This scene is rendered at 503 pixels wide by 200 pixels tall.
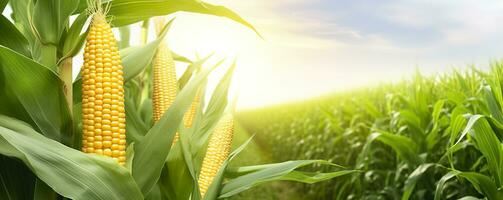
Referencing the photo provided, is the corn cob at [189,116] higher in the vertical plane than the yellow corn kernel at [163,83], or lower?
lower

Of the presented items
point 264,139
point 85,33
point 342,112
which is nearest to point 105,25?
point 85,33

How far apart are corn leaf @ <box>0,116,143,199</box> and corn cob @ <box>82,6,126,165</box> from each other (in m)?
0.04

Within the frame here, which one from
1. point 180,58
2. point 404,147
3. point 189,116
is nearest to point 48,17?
point 189,116

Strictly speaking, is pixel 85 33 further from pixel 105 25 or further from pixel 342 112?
pixel 342 112

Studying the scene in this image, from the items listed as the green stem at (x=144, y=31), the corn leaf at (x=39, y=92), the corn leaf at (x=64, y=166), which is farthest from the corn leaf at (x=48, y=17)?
the green stem at (x=144, y=31)

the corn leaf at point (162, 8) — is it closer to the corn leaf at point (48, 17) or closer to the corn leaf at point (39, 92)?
the corn leaf at point (48, 17)

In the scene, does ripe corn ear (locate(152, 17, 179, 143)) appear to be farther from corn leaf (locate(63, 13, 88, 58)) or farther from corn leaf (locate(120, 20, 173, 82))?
corn leaf (locate(63, 13, 88, 58))

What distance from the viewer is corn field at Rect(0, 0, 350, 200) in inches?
58.4

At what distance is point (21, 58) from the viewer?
1494mm

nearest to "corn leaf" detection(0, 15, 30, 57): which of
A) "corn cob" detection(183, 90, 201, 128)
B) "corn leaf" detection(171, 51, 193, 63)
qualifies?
"corn cob" detection(183, 90, 201, 128)

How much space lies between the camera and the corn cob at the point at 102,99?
1490 mm

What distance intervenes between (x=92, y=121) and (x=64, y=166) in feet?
0.43

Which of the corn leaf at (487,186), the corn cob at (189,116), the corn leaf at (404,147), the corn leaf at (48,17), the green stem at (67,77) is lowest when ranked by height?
the corn leaf at (404,147)

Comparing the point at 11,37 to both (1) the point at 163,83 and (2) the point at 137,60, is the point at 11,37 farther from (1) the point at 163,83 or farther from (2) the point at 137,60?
(1) the point at 163,83
